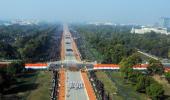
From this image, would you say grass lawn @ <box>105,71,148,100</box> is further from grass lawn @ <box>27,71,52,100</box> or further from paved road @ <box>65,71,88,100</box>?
grass lawn @ <box>27,71,52,100</box>

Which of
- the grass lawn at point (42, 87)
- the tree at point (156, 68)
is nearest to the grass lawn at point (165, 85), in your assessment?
the tree at point (156, 68)

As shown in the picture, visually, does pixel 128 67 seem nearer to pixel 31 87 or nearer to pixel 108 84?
pixel 108 84

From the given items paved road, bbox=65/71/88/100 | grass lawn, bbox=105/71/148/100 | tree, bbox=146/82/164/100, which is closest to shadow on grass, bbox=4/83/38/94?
paved road, bbox=65/71/88/100

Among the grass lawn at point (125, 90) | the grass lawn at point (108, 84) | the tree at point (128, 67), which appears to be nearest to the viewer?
the grass lawn at point (125, 90)

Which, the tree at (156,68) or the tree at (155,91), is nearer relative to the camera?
the tree at (155,91)

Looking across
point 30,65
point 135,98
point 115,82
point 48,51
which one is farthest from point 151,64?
point 48,51

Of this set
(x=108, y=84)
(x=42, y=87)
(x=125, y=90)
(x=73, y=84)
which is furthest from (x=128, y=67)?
(x=42, y=87)

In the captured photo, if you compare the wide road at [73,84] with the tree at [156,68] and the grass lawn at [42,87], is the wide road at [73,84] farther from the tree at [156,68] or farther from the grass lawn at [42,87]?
the tree at [156,68]
